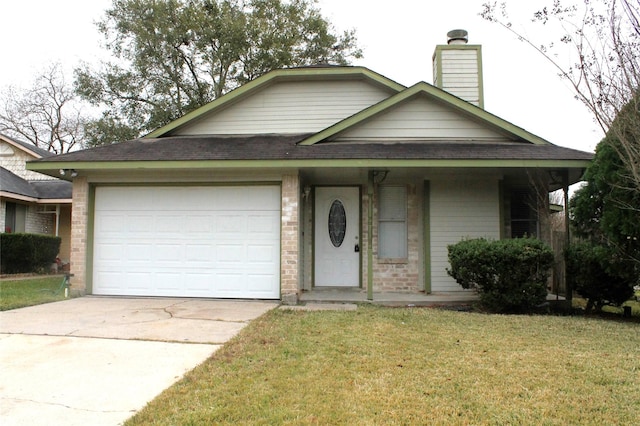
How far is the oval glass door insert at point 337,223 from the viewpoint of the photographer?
32.6 feet

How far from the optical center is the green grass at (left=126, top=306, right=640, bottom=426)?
3.34m

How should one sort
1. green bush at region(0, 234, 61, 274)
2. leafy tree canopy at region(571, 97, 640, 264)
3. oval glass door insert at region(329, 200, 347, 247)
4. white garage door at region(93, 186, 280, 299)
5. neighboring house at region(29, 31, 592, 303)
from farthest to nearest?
1. green bush at region(0, 234, 61, 274)
2. oval glass door insert at region(329, 200, 347, 247)
3. white garage door at region(93, 186, 280, 299)
4. neighboring house at region(29, 31, 592, 303)
5. leafy tree canopy at region(571, 97, 640, 264)

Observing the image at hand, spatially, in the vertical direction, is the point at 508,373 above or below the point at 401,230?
below

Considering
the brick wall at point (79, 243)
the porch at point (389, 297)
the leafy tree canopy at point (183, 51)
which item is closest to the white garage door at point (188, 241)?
the brick wall at point (79, 243)

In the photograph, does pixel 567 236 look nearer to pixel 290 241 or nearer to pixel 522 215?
pixel 522 215

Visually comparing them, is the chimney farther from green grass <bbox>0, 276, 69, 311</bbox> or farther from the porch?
green grass <bbox>0, 276, 69, 311</bbox>

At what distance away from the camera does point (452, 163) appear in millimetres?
8109

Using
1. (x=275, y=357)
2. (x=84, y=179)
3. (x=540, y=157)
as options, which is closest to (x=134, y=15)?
(x=84, y=179)

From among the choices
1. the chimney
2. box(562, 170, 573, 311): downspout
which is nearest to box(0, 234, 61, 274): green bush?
the chimney

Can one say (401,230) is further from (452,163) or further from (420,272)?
(452,163)

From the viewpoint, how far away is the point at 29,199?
16.8 metres

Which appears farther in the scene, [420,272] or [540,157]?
[420,272]

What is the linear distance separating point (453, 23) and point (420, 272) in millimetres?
6536

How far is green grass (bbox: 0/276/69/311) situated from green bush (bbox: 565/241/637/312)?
9.65 m
